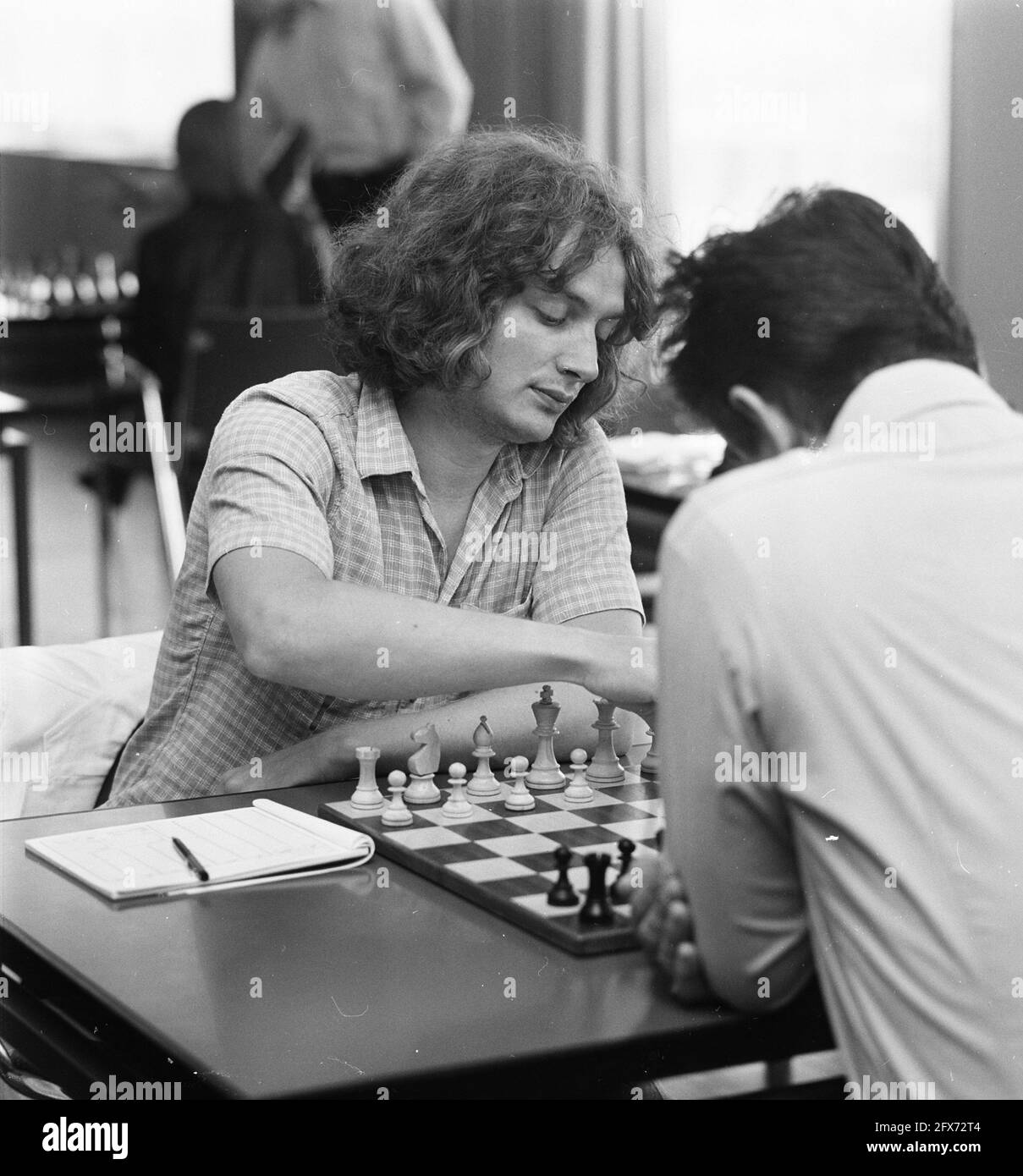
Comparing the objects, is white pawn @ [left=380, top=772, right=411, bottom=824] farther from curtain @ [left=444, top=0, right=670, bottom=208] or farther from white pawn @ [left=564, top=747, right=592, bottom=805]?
curtain @ [left=444, top=0, right=670, bottom=208]

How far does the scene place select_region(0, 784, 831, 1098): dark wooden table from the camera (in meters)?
0.93

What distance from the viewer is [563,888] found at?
117 cm

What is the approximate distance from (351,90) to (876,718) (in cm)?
388

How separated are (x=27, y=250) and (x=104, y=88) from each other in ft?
2.94

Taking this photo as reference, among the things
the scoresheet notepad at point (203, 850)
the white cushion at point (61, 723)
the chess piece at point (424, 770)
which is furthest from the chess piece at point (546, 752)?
the white cushion at point (61, 723)

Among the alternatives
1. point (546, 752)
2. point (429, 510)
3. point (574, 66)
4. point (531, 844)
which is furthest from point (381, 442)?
point (574, 66)

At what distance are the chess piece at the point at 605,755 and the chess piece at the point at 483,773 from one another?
0.41ft

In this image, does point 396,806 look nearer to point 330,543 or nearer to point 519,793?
point 519,793

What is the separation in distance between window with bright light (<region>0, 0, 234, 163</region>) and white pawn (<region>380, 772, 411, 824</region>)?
10.6 ft

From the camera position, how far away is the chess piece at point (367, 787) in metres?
1.47

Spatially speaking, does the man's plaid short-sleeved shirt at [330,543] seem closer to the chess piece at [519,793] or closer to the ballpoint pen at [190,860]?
the chess piece at [519,793]

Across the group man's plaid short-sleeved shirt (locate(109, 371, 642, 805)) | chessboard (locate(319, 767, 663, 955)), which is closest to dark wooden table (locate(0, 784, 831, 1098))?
chessboard (locate(319, 767, 663, 955))
